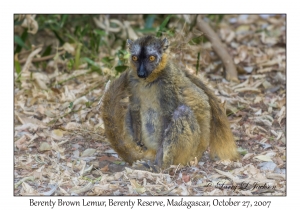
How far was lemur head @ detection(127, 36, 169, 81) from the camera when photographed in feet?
25.7

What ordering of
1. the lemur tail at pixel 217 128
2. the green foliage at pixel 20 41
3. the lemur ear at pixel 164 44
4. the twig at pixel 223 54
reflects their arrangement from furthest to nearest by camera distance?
the green foliage at pixel 20 41, the twig at pixel 223 54, the lemur tail at pixel 217 128, the lemur ear at pixel 164 44

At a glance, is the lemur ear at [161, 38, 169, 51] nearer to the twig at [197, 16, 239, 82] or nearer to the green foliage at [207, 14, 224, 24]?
the twig at [197, 16, 239, 82]

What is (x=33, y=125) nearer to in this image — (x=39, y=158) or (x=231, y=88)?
(x=39, y=158)

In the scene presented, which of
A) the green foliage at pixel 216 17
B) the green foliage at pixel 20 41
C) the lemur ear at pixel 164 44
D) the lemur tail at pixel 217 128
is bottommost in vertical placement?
the lemur tail at pixel 217 128

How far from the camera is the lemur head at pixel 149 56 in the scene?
7828mm

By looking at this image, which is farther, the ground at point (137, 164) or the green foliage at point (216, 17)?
the green foliage at point (216, 17)

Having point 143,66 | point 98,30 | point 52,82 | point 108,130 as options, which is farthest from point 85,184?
point 98,30

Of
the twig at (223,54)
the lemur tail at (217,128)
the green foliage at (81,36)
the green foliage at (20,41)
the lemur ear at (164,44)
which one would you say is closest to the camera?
the lemur ear at (164,44)

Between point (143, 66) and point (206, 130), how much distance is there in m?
1.37

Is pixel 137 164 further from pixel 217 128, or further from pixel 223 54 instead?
pixel 223 54

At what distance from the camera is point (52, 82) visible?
1153 centimetres

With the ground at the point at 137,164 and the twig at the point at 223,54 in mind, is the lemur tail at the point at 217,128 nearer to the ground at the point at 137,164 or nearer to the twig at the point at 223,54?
the ground at the point at 137,164

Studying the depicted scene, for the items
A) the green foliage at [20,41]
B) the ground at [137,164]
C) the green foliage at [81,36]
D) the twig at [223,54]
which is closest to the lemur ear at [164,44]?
the ground at [137,164]

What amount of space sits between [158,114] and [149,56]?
33.4 inches
